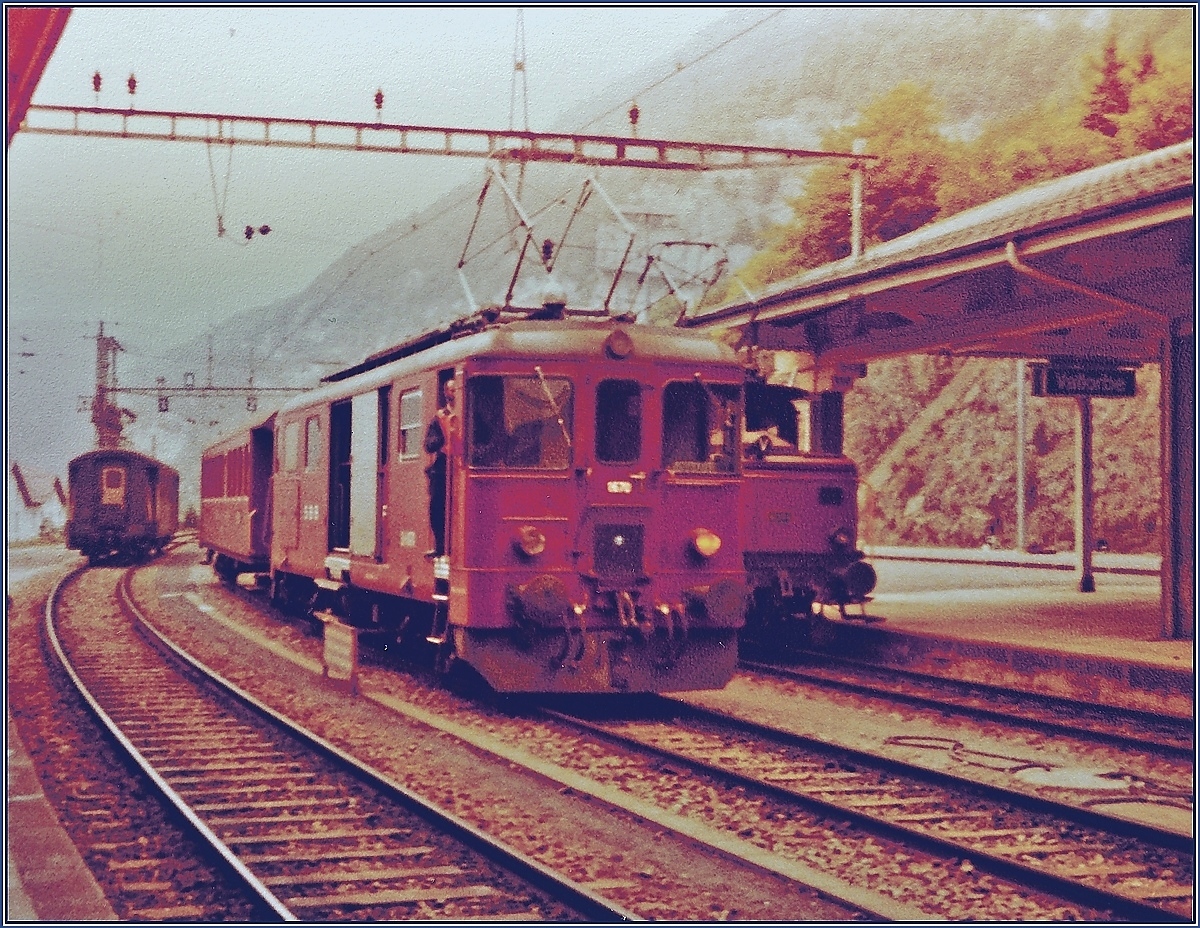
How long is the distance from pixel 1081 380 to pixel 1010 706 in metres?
6.33

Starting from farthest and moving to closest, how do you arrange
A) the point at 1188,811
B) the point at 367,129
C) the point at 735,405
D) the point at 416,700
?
the point at 367,129 → the point at 416,700 → the point at 735,405 → the point at 1188,811

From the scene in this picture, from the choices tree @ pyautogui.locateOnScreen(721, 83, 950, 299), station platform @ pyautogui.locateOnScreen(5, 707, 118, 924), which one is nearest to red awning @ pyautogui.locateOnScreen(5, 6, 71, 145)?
station platform @ pyautogui.locateOnScreen(5, 707, 118, 924)

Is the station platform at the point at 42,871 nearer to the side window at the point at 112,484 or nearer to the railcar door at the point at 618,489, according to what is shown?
the railcar door at the point at 618,489

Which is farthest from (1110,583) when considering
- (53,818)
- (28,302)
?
(53,818)

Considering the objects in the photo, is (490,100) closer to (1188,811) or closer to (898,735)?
(898,735)

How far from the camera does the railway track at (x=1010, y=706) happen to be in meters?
10.3

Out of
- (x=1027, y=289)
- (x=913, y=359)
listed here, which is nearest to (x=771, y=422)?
(x=1027, y=289)

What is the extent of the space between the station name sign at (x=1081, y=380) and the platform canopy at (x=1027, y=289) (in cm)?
69

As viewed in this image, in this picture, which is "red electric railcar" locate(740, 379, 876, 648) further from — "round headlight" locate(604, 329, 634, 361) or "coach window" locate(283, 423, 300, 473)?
"coach window" locate(283, 423, 300, 473)

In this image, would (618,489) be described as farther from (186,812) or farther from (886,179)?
(886,179)

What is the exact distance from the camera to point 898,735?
35.3ft

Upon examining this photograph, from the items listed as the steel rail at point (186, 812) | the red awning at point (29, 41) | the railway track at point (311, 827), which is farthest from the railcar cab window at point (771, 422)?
the red awning at point (29, 41)

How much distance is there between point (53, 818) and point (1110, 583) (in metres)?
20.9

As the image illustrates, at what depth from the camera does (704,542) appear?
Result: 434 inches
